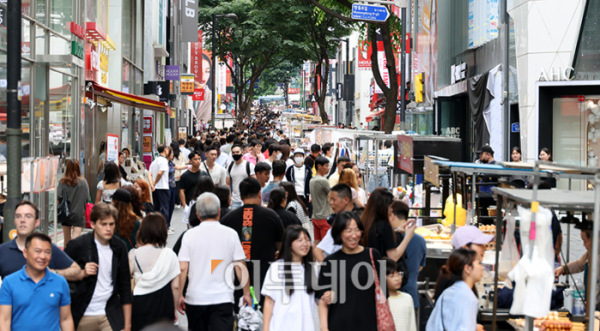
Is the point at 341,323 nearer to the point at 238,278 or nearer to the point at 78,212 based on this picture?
the point at 238,278

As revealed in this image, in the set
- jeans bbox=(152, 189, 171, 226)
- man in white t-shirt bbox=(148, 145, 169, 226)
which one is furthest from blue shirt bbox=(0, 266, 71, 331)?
jeans bbox=(152, 189, 171, 226)

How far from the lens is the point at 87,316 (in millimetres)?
5266

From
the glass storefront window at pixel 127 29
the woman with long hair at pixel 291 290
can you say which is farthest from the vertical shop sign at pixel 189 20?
the woman with long hair at pixel 291 290

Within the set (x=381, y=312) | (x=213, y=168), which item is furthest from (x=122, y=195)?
(x=213, y=168)

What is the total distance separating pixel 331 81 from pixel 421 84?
5330cm

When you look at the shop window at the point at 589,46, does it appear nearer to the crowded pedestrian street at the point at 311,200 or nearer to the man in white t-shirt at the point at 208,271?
the crowded pedestrian street at the point at 311,200

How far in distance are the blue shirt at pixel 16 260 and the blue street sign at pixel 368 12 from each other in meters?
11.5

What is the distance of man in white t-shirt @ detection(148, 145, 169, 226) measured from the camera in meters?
12.7

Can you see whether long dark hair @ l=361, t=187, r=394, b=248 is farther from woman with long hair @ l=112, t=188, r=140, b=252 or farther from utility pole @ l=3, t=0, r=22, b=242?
utility pole @ l=3, t=0, r=22, b=242

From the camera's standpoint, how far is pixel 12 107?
6.93 m

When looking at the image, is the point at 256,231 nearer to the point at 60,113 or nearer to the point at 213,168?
the point at 213,168

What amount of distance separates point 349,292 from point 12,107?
4.11 m

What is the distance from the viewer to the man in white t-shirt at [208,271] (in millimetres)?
5711

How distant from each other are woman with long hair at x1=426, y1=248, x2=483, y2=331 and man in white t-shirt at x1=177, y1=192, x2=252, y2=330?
5.44 ft
